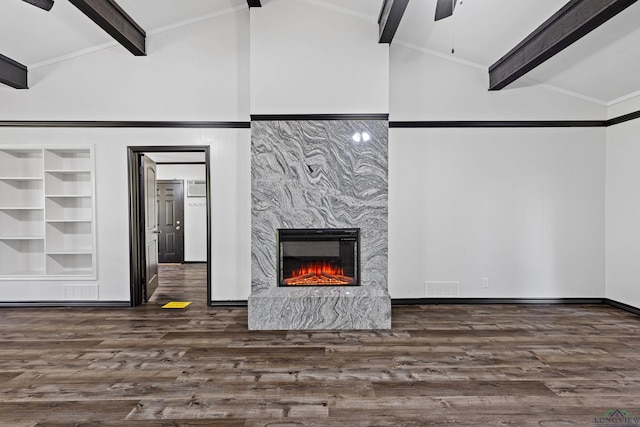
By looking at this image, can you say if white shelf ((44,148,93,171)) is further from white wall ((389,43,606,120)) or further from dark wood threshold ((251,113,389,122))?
white wall ((389,43,606,120))

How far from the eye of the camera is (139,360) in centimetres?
302

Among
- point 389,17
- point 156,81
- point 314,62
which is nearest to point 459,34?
point 389,17

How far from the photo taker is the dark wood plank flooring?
2254mm

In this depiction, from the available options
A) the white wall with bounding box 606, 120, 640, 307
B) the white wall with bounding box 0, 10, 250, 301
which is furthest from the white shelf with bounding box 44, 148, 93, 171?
the white wall with bounding box 606, 120, 640, 307

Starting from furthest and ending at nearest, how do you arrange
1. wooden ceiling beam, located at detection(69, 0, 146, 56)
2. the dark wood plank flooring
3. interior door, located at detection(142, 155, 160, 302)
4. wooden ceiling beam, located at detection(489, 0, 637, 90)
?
interior door, located at detection(142, 155, 160, 302), wooden ceiling beam, located at detection(69, 0, 146, 56), wooden ceiling beam, located at detection(489, 0, 637, 90), the dark wood plank flooring

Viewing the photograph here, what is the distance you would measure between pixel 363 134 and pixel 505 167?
2.00 m

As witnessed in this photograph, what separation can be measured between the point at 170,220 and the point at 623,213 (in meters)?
8.39

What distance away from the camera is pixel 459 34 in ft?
13.4

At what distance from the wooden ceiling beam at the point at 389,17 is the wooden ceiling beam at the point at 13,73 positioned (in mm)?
4291

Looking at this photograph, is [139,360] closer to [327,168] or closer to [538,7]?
[327,168]

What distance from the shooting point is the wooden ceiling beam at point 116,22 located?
10.9 feet

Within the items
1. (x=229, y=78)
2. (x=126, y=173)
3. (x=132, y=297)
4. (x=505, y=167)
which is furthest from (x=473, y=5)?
(x=132, y=297)

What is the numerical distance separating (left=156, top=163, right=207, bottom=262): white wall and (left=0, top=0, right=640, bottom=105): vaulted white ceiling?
14.2ft

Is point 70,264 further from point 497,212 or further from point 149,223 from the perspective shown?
point 497,212
